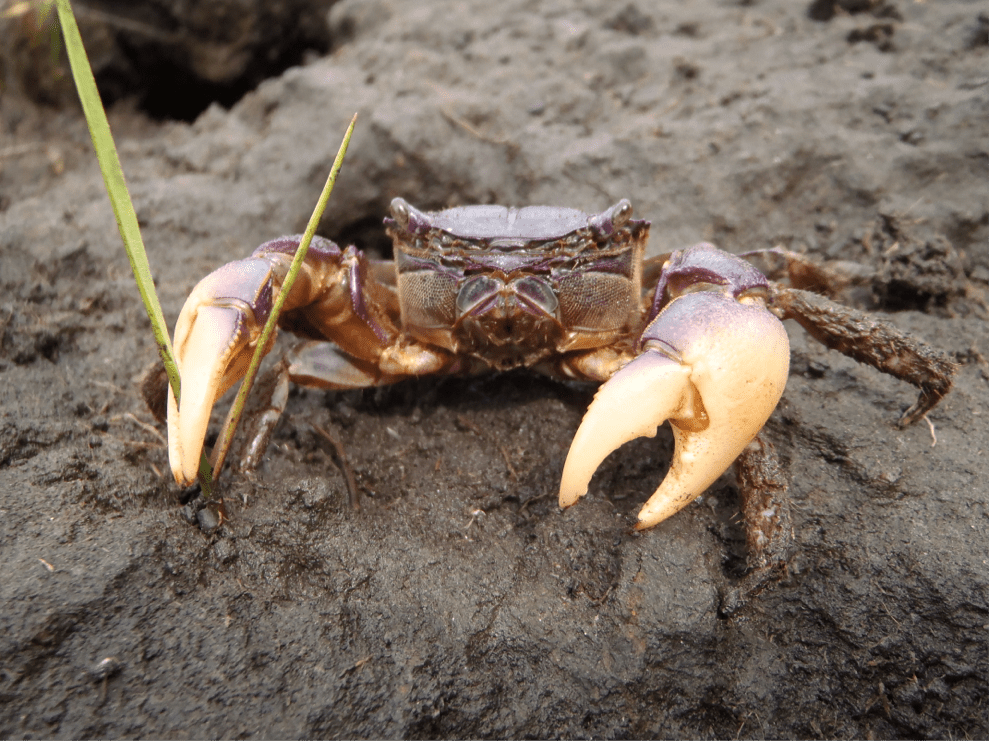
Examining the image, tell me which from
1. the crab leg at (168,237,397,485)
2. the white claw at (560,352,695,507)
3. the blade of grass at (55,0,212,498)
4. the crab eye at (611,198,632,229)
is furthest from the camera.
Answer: the crab eye at (611,198,632,229)

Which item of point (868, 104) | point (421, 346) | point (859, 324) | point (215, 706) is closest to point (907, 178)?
point (868, 104)

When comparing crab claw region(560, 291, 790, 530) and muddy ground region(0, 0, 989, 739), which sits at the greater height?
crab claw region(560, 291, 790, 530)

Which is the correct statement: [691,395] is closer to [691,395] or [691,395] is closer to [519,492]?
[691,395]

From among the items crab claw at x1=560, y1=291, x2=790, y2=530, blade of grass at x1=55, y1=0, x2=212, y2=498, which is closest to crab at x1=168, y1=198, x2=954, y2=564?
crab claw at x1=560, y1=291, x2=790, y2=530

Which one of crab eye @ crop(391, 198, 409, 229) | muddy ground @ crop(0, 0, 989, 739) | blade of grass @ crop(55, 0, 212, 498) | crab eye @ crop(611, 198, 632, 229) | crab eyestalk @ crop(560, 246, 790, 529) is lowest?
muddy ground @ crop(0, 0, 989, 739)

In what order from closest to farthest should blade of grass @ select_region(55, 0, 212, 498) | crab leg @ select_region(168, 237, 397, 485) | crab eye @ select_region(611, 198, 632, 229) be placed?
blade of grass @ select_region(55, 0, 212, 498)
crab leg @ select_region(168, 237, 397, 485)
crab eye @ select_region(611, 198, 632, 229)

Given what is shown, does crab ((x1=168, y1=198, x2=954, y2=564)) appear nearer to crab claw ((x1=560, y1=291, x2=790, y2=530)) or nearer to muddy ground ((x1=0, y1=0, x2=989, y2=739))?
crab claw ((x1=560, y1=291, x2=790, y2=530))

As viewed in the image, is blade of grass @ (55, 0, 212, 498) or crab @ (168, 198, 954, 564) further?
crab @ (168, 198, 954, 564)
